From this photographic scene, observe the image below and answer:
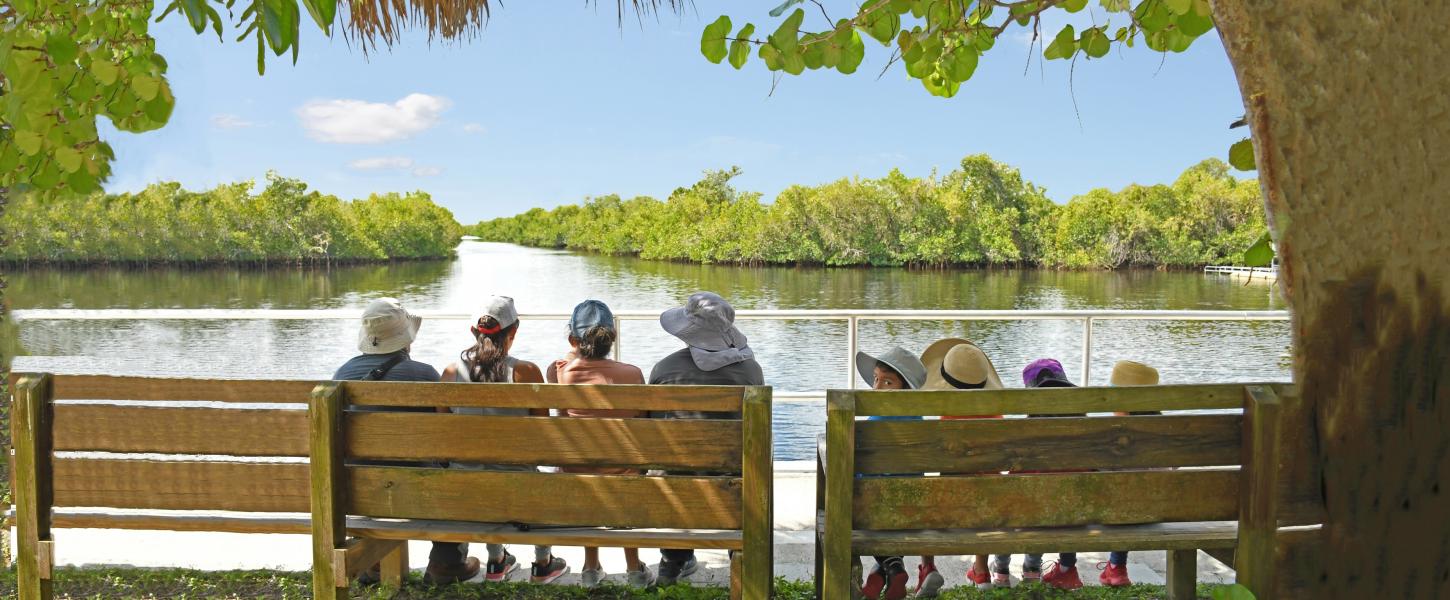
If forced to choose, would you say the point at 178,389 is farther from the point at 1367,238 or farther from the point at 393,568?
the point at 1367,238

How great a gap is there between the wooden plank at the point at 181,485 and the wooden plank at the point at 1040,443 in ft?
4.25

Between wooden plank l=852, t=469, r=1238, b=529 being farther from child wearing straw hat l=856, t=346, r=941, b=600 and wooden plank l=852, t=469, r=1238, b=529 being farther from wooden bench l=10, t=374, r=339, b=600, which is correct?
wooden bench l=10, t=374, r=339, b=600

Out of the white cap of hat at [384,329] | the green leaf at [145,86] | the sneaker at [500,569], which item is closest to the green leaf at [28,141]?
the green leaf at [145,86]

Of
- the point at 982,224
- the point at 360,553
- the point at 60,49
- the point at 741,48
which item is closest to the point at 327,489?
the point at 360,553

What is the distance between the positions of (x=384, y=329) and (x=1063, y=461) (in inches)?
66.1

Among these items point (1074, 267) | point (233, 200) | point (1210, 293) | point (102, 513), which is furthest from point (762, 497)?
point (233, 200)

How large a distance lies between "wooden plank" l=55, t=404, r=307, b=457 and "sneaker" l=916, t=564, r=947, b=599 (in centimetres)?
161

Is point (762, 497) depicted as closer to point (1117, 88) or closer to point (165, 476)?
point (165, 476)

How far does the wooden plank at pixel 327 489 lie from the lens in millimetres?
2057

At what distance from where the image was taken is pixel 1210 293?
53094mm

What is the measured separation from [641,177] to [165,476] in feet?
456

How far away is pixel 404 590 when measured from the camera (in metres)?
2.68

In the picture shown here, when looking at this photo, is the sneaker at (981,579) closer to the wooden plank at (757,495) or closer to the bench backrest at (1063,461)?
the bench backrest at (1063,461)

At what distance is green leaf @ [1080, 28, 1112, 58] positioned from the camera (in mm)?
3707
